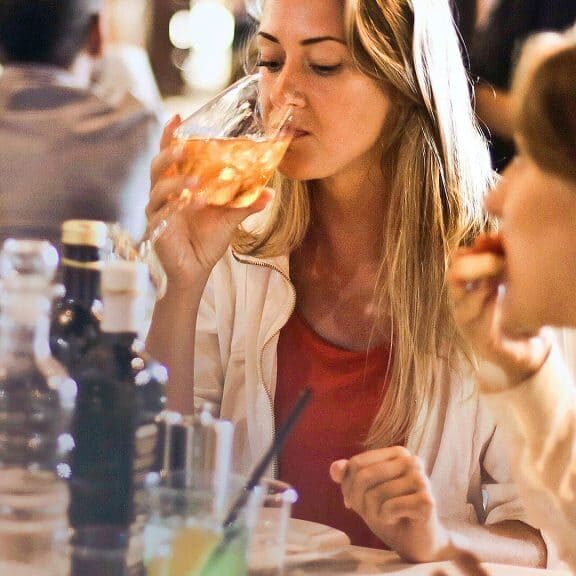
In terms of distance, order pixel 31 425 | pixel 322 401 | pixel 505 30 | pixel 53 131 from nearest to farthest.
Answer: pixel 31 425 < pixel 322 401 < pixel 53 131 < pixel 505 30

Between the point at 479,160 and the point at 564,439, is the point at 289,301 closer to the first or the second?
the point at 479,160

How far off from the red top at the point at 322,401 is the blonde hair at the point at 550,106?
25.0 inches

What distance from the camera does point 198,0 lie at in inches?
104

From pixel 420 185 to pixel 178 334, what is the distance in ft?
1.54

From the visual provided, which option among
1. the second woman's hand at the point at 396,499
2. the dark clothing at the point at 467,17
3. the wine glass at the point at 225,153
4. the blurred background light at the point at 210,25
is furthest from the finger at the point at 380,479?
the blurred background light at the point at 210,25

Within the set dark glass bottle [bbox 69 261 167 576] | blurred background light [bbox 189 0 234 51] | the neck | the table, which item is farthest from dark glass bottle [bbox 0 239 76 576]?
blurred background light [bbox 189 0 234 51]

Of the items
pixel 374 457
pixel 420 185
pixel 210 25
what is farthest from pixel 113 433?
pixel 210 25

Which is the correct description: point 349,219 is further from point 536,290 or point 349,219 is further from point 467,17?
point 467,17

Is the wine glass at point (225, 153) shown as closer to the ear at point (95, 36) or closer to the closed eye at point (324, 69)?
the closed eye at point (324, 69)

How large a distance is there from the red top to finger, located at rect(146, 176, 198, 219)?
1.22ft

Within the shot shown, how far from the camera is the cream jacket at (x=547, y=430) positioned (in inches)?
37.6

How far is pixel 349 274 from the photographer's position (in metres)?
1.62

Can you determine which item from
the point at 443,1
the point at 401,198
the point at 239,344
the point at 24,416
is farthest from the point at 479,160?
the point at 24,416

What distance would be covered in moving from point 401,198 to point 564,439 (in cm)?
68
